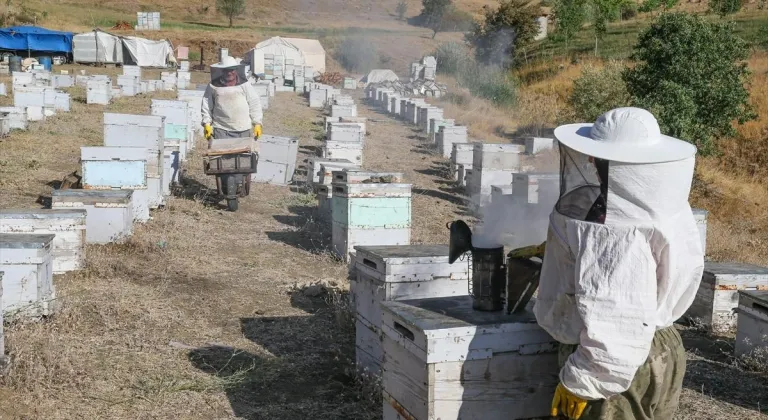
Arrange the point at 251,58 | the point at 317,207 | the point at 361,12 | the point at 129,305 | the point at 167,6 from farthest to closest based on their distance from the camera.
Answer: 1. the point at 361,12
2. the point at 167,6
3. the point at 251,58
4. the point at 317,207
5. the point at 129,305

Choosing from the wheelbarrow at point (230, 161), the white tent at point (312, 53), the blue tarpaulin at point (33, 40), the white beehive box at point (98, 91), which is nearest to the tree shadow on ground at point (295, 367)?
the wheelbarrow at point (230, 161)

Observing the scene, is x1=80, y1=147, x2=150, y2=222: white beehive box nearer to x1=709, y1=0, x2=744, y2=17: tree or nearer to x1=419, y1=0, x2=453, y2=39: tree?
x1=709, y1=0, x2=744, y2=17: tree

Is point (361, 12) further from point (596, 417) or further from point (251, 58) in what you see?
point (596, 417)

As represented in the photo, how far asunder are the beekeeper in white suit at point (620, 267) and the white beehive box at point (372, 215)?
4.48m

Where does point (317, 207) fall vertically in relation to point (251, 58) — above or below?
below

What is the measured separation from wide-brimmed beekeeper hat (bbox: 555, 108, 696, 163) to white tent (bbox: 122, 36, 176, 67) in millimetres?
43335

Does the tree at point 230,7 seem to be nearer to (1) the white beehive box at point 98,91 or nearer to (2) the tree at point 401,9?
(2) the tree at point 401,9

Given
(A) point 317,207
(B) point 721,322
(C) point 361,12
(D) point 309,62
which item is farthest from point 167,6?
(B) point 721,322

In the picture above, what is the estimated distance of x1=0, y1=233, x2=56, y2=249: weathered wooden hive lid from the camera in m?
5.08

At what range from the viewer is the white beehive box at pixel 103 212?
23.5ft

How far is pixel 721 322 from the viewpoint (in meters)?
6.08

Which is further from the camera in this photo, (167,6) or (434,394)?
(167,6)

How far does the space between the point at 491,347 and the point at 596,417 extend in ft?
1.86

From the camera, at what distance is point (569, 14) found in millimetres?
32625
